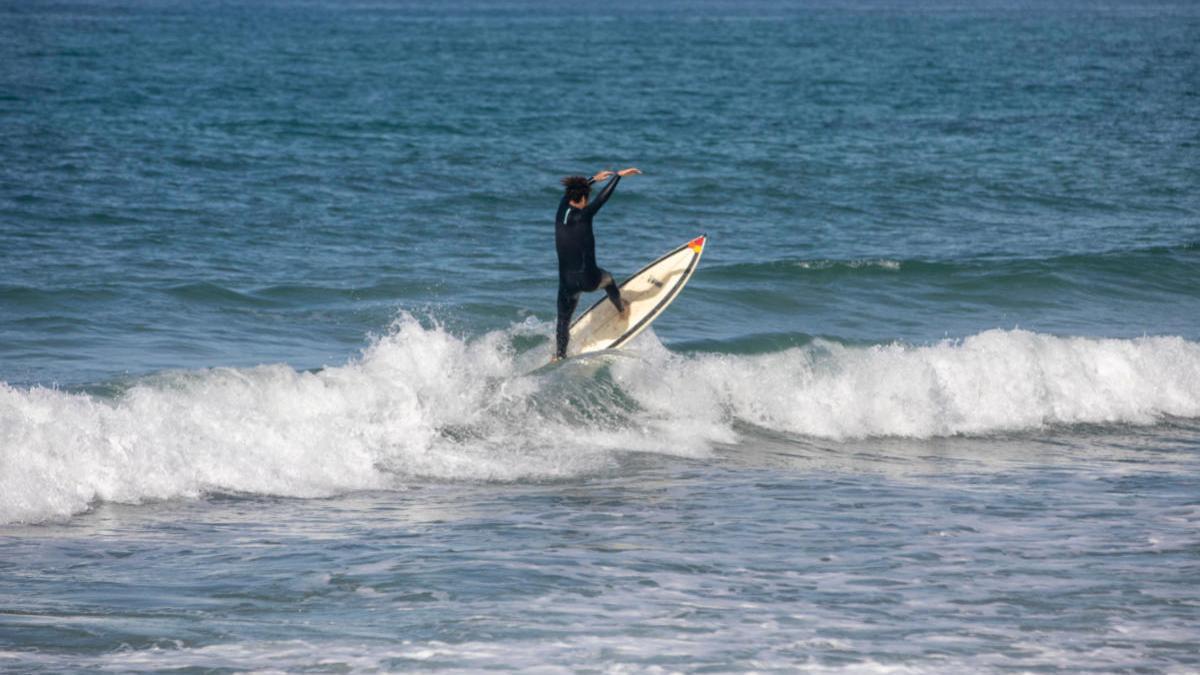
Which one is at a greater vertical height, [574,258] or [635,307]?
[574,258]

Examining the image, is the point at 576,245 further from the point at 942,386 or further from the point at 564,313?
the point at 942,386

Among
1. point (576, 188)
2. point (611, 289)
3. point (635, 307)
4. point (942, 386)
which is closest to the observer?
point (576, 188)

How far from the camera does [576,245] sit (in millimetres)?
12594

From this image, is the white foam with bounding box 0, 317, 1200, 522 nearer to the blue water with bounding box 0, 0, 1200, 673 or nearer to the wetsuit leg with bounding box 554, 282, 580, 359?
the blue water with bounding box 0, 0, 1200, 673

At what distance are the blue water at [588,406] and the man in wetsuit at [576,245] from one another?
0.68 m

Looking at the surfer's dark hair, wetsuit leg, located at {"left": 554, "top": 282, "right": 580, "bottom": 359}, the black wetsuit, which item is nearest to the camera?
the surfer's dark hair

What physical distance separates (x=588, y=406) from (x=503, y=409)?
2.71 feet

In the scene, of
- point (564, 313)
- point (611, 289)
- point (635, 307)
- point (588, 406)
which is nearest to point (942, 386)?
point (635, 307)

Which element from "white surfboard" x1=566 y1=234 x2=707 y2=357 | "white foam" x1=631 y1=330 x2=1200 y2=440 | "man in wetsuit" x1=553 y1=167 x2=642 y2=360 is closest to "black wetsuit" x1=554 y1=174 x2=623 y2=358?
"man in wetsuit" x1=553 y1=167 x2=642 y2=360

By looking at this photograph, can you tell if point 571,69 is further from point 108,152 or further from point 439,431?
point 439,431

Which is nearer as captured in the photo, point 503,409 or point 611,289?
point 503,409

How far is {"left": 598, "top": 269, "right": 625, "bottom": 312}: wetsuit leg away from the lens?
13.0m

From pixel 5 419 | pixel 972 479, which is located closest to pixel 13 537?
Result: pixel 5 419

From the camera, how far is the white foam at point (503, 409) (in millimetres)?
10281
